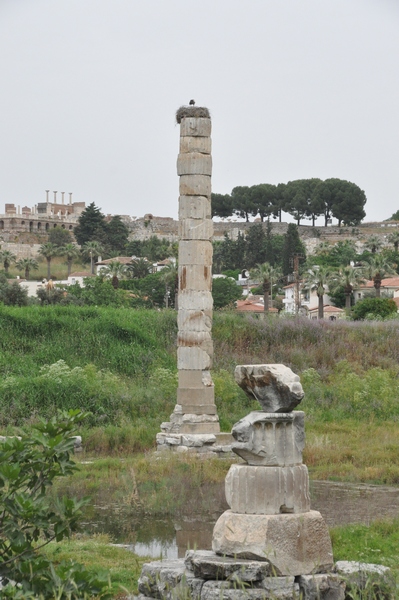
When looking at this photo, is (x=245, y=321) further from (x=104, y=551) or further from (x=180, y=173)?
(x=104, y=551)

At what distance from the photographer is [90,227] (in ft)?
355

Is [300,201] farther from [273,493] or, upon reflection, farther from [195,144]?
[273,493]

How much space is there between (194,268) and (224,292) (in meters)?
49.0

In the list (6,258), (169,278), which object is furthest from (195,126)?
(6,258)

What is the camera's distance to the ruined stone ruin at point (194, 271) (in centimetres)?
1920

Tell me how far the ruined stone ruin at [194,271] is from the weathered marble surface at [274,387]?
1091 centimetres

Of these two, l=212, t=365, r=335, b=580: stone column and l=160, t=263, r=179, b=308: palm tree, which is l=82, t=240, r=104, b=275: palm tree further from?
l=212, t=365, r=335, b=580: stone column

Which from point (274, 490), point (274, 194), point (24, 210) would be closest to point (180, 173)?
point (274, 490)

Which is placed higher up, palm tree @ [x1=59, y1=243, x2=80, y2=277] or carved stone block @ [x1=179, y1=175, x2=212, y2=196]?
carved stone block @ [x1=179, y1=175, x2=212, y2=196]

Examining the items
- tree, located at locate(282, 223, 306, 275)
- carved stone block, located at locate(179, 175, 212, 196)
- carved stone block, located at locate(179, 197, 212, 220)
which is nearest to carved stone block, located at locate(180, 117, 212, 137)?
carved stone block, located at locate(179, 175, 212, 196)

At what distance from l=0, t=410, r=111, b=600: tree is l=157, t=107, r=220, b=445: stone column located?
11.5m

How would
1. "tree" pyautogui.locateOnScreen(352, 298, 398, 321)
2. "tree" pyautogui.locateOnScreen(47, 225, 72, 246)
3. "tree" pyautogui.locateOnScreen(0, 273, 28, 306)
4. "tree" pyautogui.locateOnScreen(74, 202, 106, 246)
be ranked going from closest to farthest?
1. "tree" pyautogui.locateOnScreen(0, 273, 28, 306)
2. "tree" pyautogui.locateOnScreen(352, 298, 398, 321)
3. "tree" pyautogui.locateOnScreen(74, 202, 106, 246)
4. "tree" pyautogui.locateOnScreen(47, 225, 72, 246)

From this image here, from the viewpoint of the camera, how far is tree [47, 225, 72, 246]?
382ft

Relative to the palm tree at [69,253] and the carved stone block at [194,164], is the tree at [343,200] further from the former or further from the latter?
the carved stone block at [194,164]
